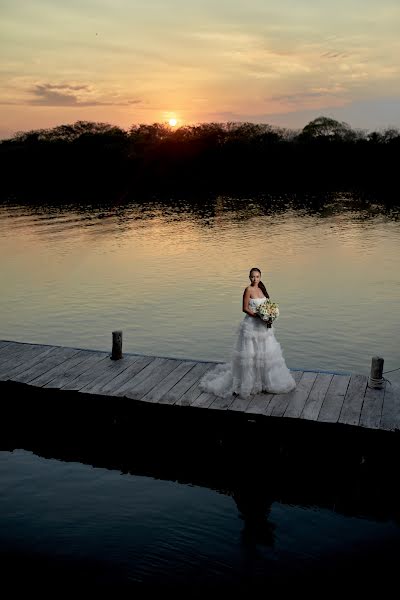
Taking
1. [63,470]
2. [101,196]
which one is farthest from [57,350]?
[101,196]

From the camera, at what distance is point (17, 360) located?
1838 cm

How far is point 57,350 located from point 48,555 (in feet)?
26.1

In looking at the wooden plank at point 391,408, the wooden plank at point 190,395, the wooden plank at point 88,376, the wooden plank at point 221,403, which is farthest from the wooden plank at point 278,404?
the wooden plank at point 88,376

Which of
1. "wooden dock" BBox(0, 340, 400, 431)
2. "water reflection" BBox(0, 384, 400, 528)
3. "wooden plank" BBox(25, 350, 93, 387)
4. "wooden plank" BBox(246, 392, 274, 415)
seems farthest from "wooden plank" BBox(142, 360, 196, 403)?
"wooden plank" BBox(25, 350, 93, 387)

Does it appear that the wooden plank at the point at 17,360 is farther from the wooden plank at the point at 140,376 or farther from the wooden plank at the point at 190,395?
the wooden plank at the point at 190,395

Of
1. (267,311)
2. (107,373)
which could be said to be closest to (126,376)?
(107,373)

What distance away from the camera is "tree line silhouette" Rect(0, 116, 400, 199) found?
12019cm

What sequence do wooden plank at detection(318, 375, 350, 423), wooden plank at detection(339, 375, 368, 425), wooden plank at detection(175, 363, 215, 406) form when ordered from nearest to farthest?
wooden plank at detection(339, 375, 368, 425), wooden plank at detection(318, 375, 350, 423), wooden plank at detection(175, 363, 215, 406)

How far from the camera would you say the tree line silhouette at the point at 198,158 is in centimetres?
12019

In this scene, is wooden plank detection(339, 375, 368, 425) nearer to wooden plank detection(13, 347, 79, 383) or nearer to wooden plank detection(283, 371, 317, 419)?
wooden plank detection(283, 371, 317, 419)

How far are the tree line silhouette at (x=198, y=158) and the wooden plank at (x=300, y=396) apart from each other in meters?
98.7

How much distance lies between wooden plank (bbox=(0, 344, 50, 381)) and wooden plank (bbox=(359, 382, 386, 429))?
9.53 meters

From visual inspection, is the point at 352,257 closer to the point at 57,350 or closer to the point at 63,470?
the point at 57,350

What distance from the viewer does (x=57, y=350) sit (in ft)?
62.8
